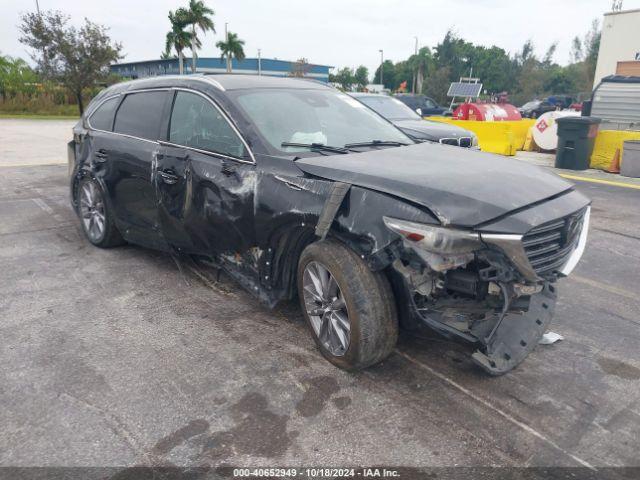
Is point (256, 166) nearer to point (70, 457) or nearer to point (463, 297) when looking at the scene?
point (463, 297)

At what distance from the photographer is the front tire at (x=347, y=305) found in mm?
2865

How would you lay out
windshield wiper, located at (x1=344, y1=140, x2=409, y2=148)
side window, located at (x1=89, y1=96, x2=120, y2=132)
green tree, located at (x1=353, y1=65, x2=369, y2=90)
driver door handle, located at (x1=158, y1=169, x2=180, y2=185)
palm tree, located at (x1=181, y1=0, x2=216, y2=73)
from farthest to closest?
1. green tree, located at (x1=353, y1=65, x2=369, y2=90)
2. palm tree, located at (x1=181, y1=0, x2=216, y2=73)
3. side window, located at (x1=89, y1=96, x2=120, y2=132)
4. driver door handle, located at (x1=158, y1=169, x2=180, y2=185)
5. windshield wiper, located at (x1=344, y1=140, x2=409, y2=148)

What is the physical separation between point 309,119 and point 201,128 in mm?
849

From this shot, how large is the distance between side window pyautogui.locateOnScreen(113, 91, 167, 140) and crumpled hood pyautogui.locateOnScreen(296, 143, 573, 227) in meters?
1.84

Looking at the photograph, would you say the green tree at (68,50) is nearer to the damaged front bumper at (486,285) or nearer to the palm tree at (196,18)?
the palm tree at (196,18)

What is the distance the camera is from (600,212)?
24.7ft

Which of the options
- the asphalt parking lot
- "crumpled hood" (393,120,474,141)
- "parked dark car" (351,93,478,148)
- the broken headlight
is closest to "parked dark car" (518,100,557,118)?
"parked dark car" (351,93,478,148)

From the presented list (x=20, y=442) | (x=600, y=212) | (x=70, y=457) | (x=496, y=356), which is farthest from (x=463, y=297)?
(x=600, y=212)

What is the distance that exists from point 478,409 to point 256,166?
80.6 inches

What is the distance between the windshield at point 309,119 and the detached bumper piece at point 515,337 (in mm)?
1702

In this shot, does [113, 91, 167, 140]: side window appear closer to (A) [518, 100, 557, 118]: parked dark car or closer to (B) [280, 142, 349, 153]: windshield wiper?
(B) [280, 142, 349, 153]: windshield wiper

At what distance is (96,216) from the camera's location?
5.43 m

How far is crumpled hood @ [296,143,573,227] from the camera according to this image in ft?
8.77

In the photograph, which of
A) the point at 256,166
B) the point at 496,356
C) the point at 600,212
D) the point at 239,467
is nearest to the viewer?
the point at 239,467
